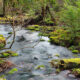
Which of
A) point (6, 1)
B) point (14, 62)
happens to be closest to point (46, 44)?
point (14, 62)

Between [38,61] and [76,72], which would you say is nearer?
[76,72]

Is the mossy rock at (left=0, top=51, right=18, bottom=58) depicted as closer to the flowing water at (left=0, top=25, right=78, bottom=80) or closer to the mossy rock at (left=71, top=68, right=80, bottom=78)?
the flowing water at (left=0, top=25, right=78, bottom=80)

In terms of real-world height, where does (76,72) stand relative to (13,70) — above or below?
above

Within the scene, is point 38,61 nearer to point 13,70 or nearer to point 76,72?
point 13,70

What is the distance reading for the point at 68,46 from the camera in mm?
11773

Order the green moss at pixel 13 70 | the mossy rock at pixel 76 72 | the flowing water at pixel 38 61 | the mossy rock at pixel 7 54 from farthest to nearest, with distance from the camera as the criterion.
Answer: the mossy rock at pixel 7 54 < the green moss at pixel 13 70 < the flowing water at pixel 38 61 < the mossy rock at pixel 76 72

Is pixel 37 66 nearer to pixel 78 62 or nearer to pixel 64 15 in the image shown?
pixel 78 62

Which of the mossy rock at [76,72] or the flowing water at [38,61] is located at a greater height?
the mossy rock at [76,72]

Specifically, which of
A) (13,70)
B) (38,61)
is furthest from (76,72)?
(13,70)

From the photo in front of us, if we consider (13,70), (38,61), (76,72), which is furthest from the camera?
(38,61)

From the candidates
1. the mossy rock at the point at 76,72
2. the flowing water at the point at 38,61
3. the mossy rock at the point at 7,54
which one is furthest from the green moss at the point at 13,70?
the mossy rock at the point at 76,72

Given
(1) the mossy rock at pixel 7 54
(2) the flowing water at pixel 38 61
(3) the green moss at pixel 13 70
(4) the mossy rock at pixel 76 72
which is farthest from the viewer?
(1) the mossy rock at pixel 7 54

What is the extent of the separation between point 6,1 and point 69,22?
680cm

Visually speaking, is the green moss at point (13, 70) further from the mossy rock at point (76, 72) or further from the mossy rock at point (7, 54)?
the mossy rock at point (76, 72)
